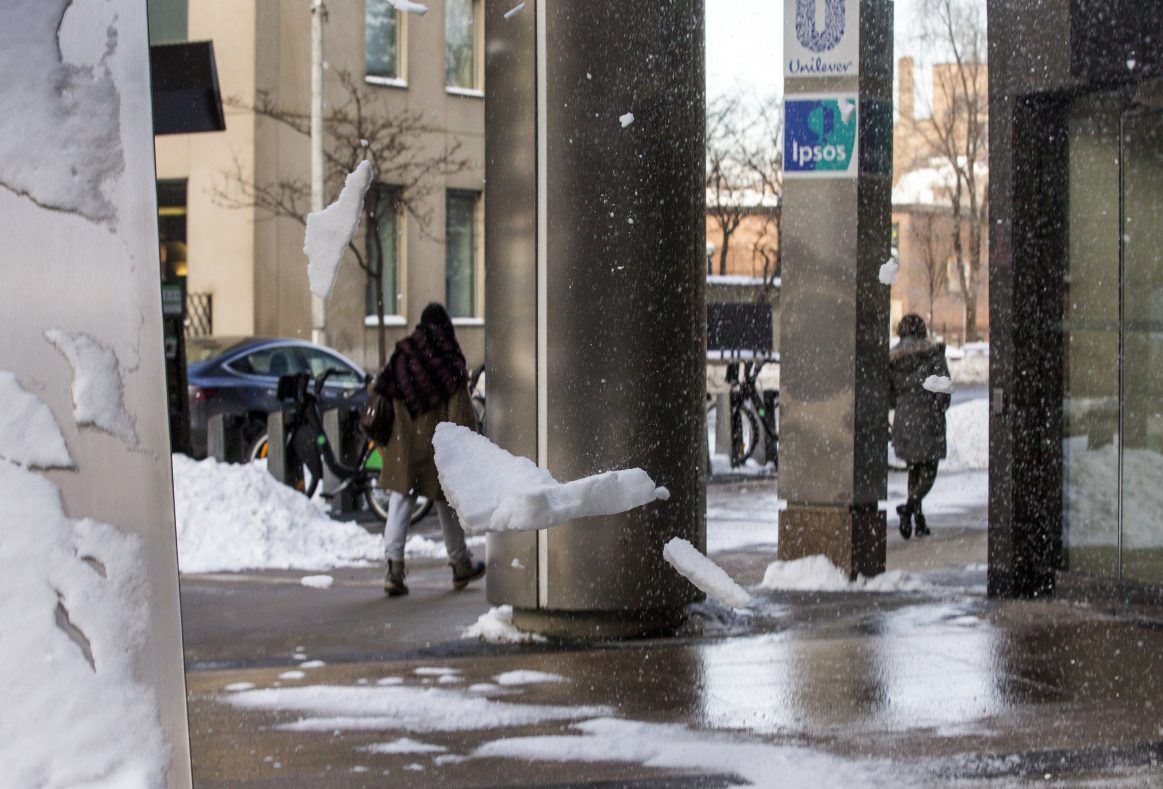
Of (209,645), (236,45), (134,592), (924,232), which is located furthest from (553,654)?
(924,232)

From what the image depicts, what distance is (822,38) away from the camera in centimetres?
921

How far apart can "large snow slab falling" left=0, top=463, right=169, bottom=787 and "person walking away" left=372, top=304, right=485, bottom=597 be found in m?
7.10

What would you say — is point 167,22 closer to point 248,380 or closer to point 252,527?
point 248,380

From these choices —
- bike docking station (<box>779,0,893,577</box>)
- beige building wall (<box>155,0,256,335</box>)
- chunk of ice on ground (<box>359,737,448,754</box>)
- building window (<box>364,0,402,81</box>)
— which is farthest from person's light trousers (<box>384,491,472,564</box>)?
building window (<box>364,0,402,81</box>)

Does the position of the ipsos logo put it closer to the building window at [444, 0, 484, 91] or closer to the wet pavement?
the wet pavement

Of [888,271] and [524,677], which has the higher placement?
[888,271]

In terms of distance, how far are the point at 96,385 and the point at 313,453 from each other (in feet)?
37.9

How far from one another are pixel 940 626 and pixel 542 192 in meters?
2.74

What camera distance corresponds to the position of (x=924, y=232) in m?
52.6

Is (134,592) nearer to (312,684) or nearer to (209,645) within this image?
(312,684)

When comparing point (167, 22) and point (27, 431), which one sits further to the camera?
point (167, 22)

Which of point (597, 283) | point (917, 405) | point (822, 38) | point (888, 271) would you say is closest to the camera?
point (597, 283)

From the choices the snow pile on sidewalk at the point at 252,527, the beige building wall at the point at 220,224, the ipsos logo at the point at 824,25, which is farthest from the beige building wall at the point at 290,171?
the ipsos logo at the point at 824,25

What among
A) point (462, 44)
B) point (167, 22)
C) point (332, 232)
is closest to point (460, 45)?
point (462, 44)
